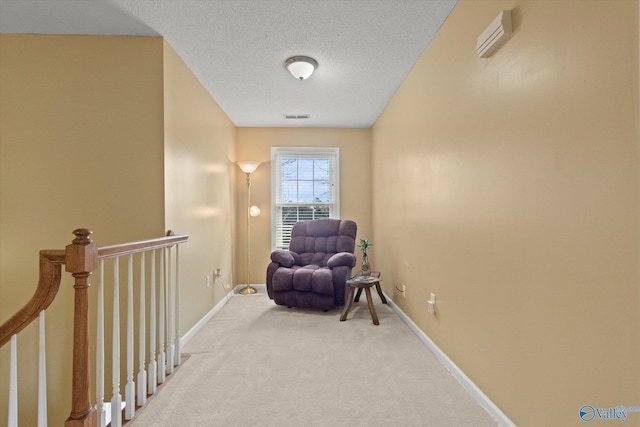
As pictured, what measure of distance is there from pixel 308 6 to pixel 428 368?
2.58 m

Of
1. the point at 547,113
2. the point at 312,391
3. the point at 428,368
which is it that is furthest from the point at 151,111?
the point at 428,368

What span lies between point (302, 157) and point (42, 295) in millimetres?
3963

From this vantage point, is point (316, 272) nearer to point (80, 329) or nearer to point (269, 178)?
point (269, 178)

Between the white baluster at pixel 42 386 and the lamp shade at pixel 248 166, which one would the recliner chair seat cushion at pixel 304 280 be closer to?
the lamp shade at pixel 248 166

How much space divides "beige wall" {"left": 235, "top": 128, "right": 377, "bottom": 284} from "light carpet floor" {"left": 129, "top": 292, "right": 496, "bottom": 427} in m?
1.85

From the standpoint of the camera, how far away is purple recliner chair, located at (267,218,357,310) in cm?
351

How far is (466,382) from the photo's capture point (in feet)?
Result: 6.26

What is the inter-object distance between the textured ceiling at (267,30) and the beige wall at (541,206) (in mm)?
400

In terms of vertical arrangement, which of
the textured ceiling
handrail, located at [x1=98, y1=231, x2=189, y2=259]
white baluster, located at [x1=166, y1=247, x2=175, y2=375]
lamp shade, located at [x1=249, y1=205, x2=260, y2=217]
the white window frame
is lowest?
white baluster, located at [x1=166, y1=247, x2=175, y2=375]

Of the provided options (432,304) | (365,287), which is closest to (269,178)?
(365,287)

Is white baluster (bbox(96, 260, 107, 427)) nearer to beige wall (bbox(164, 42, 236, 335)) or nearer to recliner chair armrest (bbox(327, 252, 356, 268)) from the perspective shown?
beige wall (bbox(164, 42, 236, 335))

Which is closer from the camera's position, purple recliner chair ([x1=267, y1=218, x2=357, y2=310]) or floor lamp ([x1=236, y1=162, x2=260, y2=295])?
purple recliner chair ([x1=267, y1=218, x2=357, y2=310])

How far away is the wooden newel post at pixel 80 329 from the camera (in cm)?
134

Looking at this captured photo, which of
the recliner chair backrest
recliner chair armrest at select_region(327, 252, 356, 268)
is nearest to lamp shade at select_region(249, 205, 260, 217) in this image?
the recliner chair backrest
